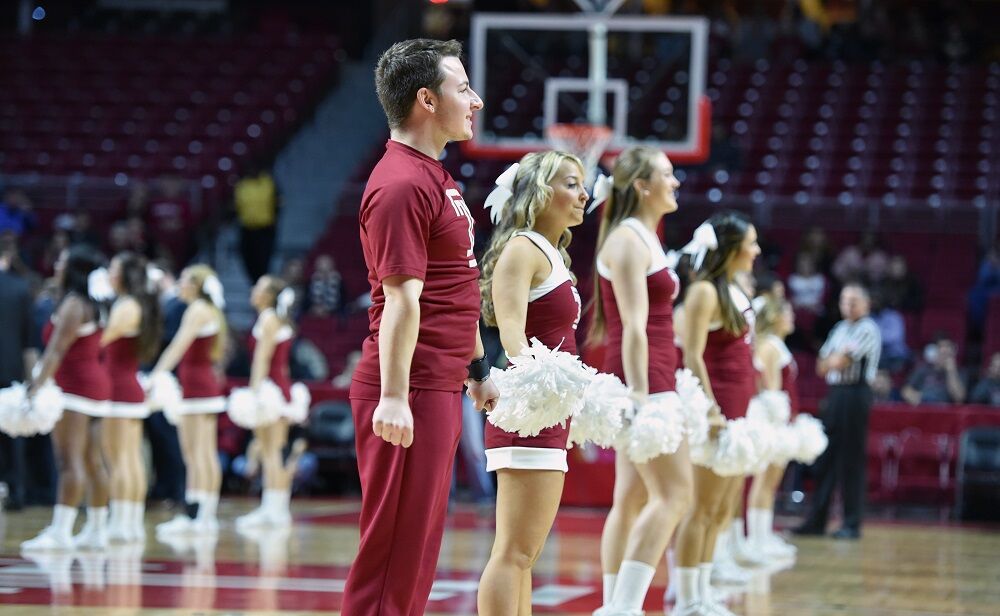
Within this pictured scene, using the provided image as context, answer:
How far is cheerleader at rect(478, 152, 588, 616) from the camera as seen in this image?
4102mm

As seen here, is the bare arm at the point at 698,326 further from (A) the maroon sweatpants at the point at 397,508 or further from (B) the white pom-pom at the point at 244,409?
(B) the white pom-pom at the point at 244,409

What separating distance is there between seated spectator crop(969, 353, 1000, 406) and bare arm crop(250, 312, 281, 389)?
6130mm

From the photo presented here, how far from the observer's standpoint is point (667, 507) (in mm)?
5051

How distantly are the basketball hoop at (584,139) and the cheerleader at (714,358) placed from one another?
5.87m

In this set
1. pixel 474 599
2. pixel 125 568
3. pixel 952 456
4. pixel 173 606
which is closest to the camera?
pixel 173 606

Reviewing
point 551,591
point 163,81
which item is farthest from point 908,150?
point 551,591

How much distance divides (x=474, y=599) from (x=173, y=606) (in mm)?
1340

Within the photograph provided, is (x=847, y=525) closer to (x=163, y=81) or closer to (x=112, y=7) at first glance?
(x=163, y=81)

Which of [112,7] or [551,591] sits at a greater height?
[112,7]

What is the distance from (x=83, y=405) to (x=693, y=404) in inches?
162

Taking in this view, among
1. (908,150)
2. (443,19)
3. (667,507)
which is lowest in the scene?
(667,507)

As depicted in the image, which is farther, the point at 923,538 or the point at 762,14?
the point at 762,14

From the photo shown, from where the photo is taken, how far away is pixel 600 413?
4531 millimetres

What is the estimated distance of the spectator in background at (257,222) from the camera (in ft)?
50.9
